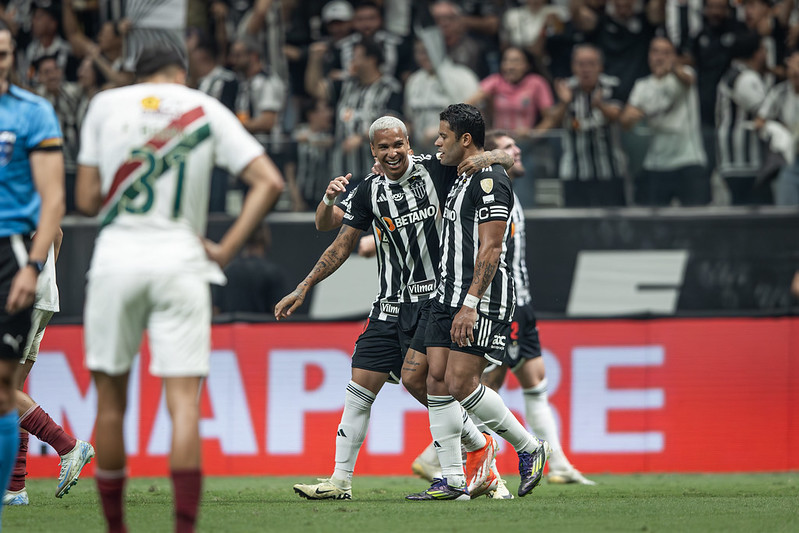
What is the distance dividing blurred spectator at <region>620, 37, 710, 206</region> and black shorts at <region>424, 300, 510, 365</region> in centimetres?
485

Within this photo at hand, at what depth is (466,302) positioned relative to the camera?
6977 mm

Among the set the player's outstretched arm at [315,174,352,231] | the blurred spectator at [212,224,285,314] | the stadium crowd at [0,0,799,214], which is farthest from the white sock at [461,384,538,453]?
the blurred spectator at [212,224,285,314]

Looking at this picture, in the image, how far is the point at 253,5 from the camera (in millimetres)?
14781

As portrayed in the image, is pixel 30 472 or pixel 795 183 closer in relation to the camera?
pixel 30 472

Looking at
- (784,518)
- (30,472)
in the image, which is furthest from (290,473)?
(784,518)

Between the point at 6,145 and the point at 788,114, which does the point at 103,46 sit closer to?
the point at 788,114

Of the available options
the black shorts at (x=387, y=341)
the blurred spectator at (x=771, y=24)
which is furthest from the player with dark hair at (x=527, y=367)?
the blurred spectator at (x=771, y=24)

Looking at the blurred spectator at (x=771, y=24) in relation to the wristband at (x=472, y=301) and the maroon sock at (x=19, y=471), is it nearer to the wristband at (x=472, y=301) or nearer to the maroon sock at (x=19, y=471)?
the wristband at (x=472, y=301)

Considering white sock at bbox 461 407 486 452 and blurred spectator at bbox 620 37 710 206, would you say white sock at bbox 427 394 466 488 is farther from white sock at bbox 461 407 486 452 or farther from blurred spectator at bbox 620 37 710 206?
blurred spectator at bbox 620 37 710 206

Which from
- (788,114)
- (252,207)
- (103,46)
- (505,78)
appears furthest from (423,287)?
(103,46)

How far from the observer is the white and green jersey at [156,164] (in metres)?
4.84

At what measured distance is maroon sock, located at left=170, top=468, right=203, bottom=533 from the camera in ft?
15.5

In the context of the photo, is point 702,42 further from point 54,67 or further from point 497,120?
point 54,67

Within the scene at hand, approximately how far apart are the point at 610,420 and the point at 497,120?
11.9ft
